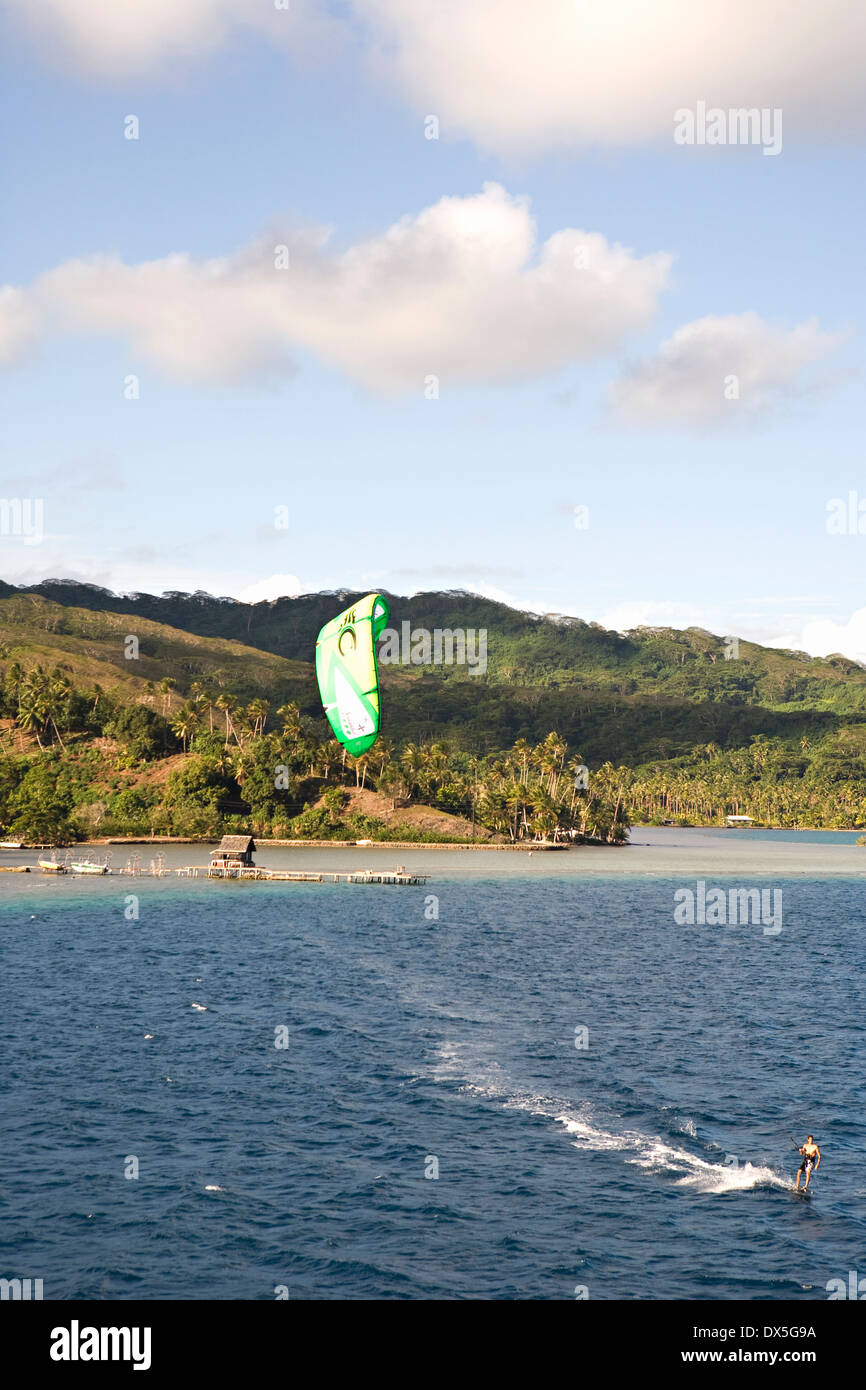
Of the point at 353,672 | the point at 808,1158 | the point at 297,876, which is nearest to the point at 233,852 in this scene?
the point at 297,876

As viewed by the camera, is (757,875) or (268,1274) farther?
(757,875)

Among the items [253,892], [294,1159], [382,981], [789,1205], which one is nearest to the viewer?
[789,1205]

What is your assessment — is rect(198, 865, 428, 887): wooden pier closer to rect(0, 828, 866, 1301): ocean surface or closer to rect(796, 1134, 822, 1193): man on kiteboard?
rect(0, 828, 866, 1301): ocean surface

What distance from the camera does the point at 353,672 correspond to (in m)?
55.2

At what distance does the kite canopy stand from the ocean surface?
47.0ft

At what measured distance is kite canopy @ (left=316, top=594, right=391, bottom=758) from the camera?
52.2 metres

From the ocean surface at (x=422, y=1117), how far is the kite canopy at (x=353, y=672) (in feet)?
47.0

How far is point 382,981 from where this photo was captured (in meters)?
67.1

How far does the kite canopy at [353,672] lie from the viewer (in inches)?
2055

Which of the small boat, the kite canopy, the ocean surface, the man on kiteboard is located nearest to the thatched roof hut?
the small boat

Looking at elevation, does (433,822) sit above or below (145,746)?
below
